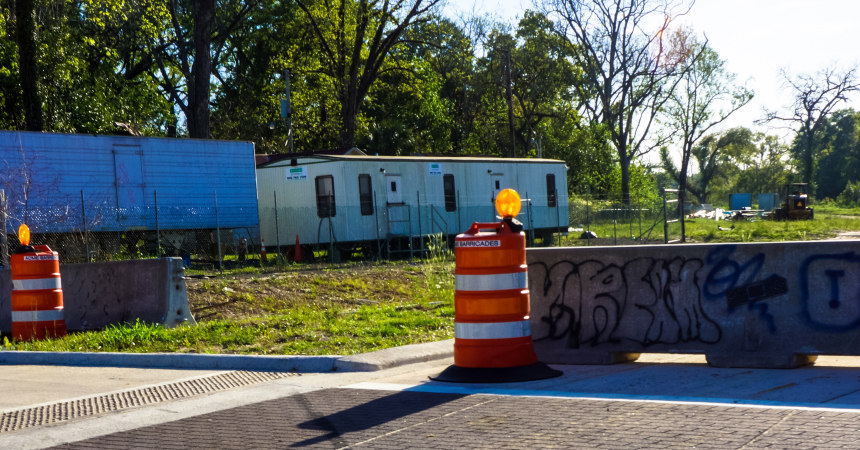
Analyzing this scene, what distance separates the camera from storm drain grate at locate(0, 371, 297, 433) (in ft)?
20.8

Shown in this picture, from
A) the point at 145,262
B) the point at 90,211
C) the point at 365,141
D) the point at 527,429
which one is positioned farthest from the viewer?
the point at 365,141

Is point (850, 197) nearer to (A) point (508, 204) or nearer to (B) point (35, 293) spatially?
(B) point (35, 293)

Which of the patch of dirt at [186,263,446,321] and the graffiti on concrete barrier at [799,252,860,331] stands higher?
the graffiti on concrete barrier at [799,252,860,331]

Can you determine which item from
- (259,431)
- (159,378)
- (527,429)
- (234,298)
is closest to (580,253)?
(527,429)

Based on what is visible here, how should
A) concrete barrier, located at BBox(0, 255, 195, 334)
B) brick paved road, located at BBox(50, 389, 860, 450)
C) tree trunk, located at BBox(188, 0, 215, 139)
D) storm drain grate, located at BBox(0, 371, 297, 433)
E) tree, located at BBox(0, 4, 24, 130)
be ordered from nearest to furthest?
1. brick paved road, located at BBox(50, 389, 860, 450)
2. storm drain grate, located at BBox(0, 371, 297, 433)
3. concrete barrier, located at BBox(0, 255, 195, 334)
4. tree trunk, located at BBox(188, 0, 215, 139)
5. tree, located at BBox(0, 4, 24, 130)

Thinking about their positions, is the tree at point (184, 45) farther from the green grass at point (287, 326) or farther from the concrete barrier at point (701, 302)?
the concrete barrier at point (701, 302)

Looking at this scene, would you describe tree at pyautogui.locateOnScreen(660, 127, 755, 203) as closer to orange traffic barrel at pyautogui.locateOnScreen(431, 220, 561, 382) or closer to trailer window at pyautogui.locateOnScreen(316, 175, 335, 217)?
trailer window at pyautogui.locateOnScreen(316, 175, 335, 217)

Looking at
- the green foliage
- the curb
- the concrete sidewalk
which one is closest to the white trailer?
the curb

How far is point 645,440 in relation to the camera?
191 inches

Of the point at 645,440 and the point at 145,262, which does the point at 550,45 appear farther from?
the point at 645,440

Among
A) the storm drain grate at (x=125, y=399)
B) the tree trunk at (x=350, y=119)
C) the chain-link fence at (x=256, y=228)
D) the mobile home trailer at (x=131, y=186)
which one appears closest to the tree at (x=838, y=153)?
the tree trunk at (x=350, y=119)

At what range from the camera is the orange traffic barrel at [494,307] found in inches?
274

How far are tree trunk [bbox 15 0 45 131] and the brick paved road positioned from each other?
76.2ft

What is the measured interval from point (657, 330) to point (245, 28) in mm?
49860
